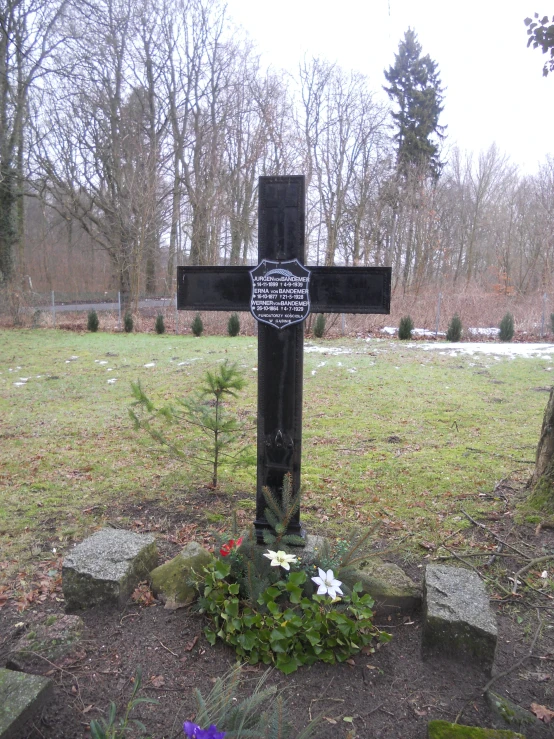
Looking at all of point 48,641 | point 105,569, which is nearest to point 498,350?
point 105,569

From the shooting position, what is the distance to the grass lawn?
401cm

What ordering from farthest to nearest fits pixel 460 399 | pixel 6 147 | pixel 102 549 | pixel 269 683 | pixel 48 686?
pixel 6 147, pixel 460 399, pixel 102 549, pixel 269 683, pixel 48 686

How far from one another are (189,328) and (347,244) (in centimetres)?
792

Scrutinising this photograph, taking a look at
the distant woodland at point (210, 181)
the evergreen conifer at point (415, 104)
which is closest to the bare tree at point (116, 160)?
the distant woodland at point (210, 181)

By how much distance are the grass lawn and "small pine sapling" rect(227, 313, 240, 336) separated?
560 centimetres

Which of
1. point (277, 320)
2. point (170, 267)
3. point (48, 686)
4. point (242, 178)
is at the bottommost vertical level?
point (48, 686)

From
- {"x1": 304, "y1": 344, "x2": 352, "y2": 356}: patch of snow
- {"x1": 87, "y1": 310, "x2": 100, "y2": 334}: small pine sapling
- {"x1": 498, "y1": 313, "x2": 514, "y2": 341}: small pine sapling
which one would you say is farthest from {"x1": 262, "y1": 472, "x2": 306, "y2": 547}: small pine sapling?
{"x1": 87, "y1": 310, "x2": 100, "y2": 334}: small pine sapling

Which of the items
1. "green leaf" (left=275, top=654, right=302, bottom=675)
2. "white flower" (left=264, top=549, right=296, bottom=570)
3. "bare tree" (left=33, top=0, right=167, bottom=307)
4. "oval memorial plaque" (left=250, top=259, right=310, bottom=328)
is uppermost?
"bare tree" (left=33, top=0, right=167, bottom=307)

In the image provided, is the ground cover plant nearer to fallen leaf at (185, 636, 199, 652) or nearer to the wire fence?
fallen leaf at (185, 636, 199, 652)

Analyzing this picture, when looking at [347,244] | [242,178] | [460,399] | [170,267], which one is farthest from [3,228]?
[460,399]

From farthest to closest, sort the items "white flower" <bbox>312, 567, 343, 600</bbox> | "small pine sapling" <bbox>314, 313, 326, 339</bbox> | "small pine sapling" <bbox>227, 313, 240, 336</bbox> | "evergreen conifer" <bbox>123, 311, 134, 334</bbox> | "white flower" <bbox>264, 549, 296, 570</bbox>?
"evergreen conifer" <bbox>123, 311, 134, 334</bbox>, "small pine sapling" <bbox>227, 313, 240, 336</bbox>, "small pine sapling" <bbox>314, 313, 326, 339</bbox>, "white flower" <bbox>264, 549, 296, 570</bbox>, "white flower" <bbox>312, 567, 343, 600</bbox>

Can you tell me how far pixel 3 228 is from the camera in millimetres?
19688

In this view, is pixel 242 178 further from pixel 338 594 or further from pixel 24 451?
pixel 338 594

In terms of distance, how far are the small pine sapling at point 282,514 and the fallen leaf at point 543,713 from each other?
1.25 meters
